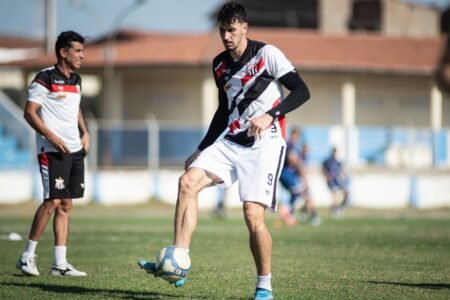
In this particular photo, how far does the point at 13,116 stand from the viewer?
30.2m

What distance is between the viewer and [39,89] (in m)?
9.95

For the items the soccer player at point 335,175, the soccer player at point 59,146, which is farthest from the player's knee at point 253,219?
the soccer player at point 335,175

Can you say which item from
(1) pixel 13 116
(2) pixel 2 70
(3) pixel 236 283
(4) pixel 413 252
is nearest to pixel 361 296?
(3) pixel 236 283

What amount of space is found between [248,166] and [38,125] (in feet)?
9.33

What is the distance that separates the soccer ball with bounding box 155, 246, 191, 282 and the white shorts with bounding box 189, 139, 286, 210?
30.5 inches

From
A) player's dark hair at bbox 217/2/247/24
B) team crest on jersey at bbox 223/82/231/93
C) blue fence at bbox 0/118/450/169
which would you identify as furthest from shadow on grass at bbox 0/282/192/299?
blue fence at bbox 0/118/450/169

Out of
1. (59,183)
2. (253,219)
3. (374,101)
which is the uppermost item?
(374,101)

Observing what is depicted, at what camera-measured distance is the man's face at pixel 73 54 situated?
32.9ft

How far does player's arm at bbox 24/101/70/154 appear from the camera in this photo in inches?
384

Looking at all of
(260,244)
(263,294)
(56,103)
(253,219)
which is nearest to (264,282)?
(263,294)

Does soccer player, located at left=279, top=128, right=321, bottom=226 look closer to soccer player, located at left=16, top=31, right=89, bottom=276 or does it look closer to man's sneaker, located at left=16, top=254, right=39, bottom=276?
soccer player, located at left=16, top=31, right=89, bottom=276

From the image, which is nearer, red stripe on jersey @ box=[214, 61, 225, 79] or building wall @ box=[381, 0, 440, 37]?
red stripe on jersey @ box=[214, 61, 225, 79]

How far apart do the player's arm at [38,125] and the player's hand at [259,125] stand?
9.37 ft

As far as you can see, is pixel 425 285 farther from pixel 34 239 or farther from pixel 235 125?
pixel 34 239
